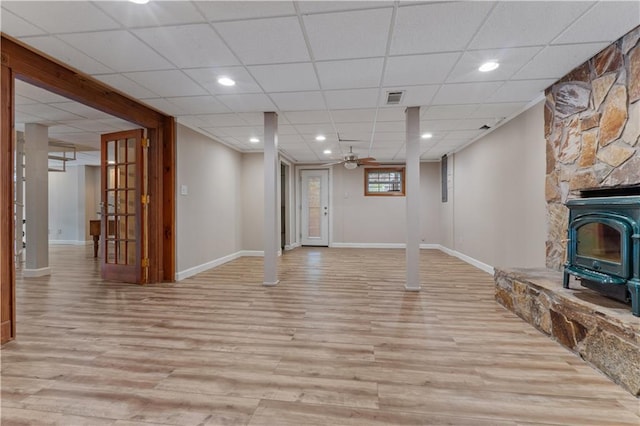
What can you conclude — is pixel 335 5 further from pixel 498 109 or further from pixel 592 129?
pixel 498 109

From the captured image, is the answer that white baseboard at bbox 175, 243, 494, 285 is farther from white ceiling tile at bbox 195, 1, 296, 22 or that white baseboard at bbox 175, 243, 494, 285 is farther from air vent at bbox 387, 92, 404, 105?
white ceiling tile at bbox 195, 1, 296, 22

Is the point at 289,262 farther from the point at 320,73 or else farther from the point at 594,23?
the point at 594,23

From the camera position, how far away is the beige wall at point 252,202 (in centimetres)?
661

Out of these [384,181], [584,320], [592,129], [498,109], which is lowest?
[584,320]

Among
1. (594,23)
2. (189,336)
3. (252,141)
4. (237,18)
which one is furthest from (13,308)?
(594,23)

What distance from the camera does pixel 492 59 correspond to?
2547 millimetres

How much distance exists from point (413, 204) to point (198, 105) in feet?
9.73

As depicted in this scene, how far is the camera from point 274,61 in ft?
8.52

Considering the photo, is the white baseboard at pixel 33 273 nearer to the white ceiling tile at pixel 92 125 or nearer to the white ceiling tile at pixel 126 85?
the white ceiling tile at pixel 92 125

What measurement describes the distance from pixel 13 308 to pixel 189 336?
1.35m

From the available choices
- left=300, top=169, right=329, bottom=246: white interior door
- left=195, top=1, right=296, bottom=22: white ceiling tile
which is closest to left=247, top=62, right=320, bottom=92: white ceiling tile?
left=195, top=1, right=296, bottom=22: white ceiling tile

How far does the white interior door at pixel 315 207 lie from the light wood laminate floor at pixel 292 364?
463 centimetres

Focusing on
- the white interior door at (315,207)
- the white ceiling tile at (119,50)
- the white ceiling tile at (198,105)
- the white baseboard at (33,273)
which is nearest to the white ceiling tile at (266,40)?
the white ceiling tile at (119,50)

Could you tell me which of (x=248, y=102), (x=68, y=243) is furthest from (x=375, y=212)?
(x=68, y=243)
